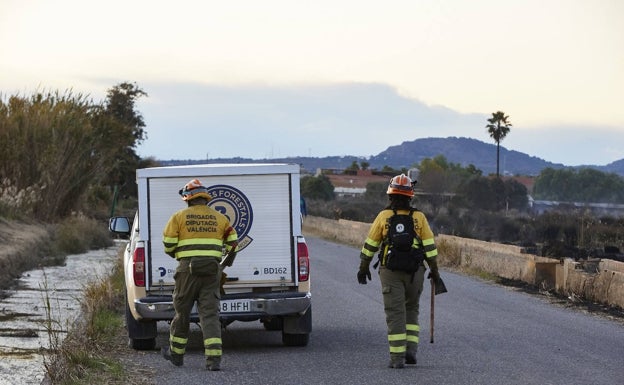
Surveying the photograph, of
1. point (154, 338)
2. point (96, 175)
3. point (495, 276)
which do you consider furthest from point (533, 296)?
point (96, 175)

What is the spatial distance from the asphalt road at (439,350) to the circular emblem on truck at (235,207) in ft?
4.43

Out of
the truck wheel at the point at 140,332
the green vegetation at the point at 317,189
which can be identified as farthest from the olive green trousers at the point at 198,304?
the green vegetation at the point at 317,189

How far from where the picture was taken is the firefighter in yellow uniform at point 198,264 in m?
10.7

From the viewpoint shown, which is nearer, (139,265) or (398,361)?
(398,361)

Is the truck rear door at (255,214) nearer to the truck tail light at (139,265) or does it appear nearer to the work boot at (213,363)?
the truck tail light at (139,265)

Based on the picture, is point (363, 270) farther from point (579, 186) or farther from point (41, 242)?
point (579, 186)

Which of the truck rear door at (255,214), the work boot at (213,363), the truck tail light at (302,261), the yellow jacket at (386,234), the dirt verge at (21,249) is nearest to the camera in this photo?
the work boot at (213,363)

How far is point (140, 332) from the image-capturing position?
1237 centimetres

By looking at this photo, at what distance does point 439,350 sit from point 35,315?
7196mm

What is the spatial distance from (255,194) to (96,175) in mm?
28967

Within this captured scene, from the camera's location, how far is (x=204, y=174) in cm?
1219

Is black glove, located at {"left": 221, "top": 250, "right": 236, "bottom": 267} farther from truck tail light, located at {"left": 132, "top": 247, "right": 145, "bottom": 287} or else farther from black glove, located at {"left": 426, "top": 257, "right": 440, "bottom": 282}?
black glove, located at {"left": 426, "top": 257, "right": 440, "bottom": 282}

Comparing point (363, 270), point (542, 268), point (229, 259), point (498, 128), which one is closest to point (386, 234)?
point (363, 270)

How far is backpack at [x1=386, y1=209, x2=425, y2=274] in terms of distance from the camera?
10.7 metres
